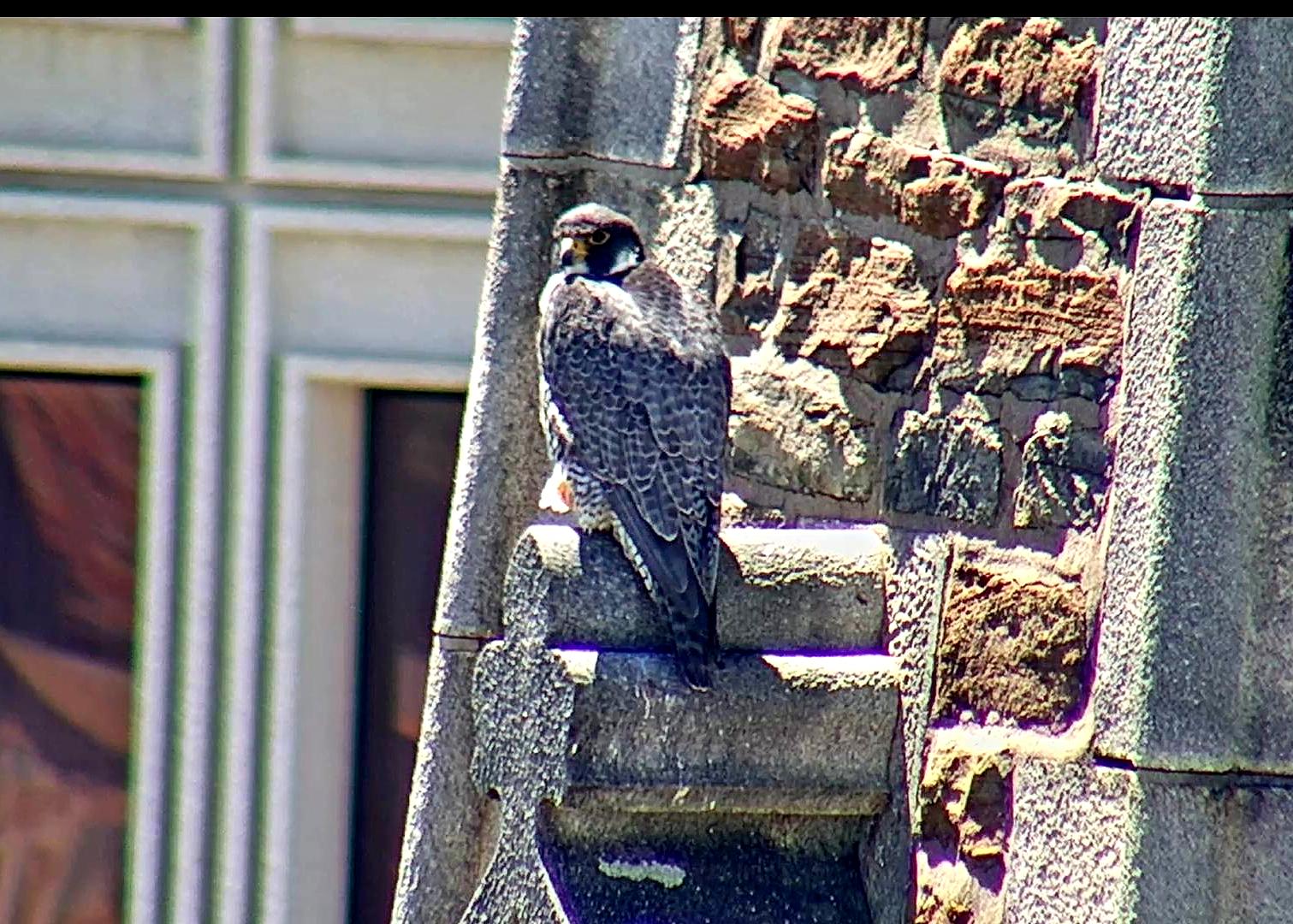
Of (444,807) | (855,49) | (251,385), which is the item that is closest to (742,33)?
(855,49)

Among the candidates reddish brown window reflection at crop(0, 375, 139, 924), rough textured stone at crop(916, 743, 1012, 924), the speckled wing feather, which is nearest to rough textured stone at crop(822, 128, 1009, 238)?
the speckled wing feather

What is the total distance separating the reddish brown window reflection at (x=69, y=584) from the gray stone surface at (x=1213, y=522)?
3.84 metres

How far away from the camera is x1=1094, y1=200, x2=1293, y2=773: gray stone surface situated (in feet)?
9.78

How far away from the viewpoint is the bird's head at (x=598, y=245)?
397 cm

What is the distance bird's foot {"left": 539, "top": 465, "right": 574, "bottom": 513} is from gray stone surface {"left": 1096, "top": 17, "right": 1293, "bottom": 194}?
1192 mm

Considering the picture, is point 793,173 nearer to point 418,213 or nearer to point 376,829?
point 418,213

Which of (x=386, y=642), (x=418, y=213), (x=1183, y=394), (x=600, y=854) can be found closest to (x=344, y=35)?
(x=418, y=213)

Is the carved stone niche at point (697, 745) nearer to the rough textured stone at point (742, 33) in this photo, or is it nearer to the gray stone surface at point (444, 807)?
the gray stone surface at point (444, 807)

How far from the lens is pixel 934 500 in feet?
11.6

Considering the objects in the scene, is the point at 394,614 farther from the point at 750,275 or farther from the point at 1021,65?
the point at 1021,65

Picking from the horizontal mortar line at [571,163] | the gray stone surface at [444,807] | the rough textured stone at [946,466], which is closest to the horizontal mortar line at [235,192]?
the horizontal mortar line at [571,163]

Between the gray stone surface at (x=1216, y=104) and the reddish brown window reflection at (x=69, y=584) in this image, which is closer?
the gray stone surface at (x=1216, y=104)

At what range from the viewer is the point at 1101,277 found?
319cm

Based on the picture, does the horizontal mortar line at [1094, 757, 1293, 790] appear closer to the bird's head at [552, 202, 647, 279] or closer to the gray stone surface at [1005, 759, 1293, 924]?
the gray stone surface at [1005, 759, 1293, 924]
